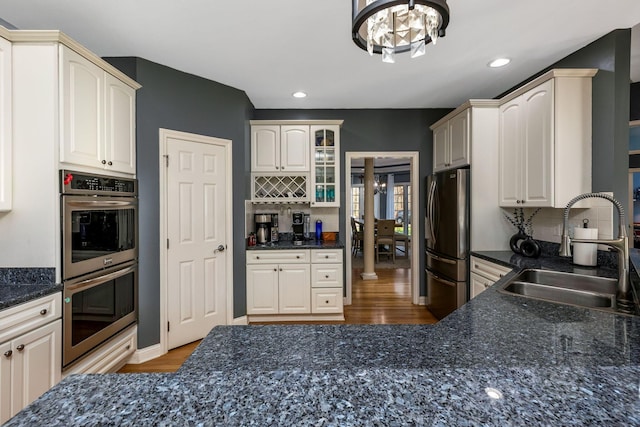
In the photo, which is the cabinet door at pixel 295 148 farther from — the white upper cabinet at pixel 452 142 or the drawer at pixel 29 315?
the drawer at pixel 29 315

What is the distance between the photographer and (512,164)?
Answer: 9.10ft

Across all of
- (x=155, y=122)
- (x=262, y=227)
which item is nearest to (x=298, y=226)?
(x=262, y=227)

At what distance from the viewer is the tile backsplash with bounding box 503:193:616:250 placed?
85.4 inches

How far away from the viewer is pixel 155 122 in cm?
258

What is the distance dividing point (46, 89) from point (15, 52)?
0.90 feet

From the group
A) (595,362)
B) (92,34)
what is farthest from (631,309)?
(92,34)

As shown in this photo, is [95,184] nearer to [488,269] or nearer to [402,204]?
[488,269]

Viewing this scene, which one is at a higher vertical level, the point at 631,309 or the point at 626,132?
the point at 626,132

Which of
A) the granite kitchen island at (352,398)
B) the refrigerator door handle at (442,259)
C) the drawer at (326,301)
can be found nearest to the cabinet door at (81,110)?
the granite kitchen island at (352,398)

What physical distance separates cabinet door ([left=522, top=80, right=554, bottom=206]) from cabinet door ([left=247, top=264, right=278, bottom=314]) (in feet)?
8.48

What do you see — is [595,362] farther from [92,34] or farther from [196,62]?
[92,34]

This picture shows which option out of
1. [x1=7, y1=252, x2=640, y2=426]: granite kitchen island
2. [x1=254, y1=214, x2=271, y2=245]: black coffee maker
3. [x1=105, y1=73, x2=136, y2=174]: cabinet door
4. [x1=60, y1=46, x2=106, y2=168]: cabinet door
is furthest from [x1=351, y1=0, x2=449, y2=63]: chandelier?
[x1=254, y1=214, x2=271, y2=245]: black coffee maker

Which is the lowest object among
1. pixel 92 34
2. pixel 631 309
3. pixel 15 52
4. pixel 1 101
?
pixel 631 309

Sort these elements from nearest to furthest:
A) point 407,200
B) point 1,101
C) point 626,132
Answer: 1. point 1,101
2. point 626,132
3. point 407,200
